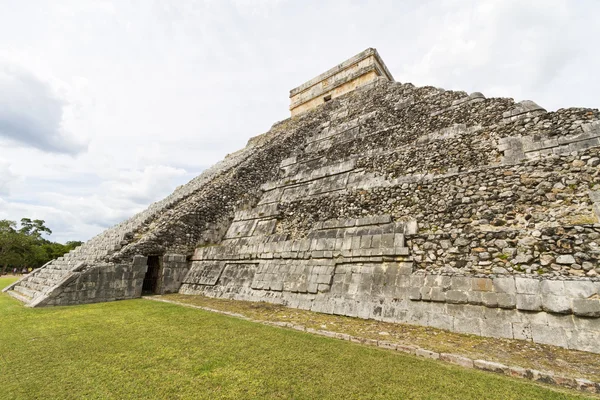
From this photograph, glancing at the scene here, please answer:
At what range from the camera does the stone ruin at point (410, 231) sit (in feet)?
16.4

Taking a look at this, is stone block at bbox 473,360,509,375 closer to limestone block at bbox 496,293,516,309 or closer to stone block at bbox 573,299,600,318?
limestone block at bbox 496,293,516,309

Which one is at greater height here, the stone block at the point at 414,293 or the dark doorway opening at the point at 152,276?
the stone block at the point at 414,293

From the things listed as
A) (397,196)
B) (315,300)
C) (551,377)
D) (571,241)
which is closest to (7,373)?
(315,300)

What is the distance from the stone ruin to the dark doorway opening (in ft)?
0.32

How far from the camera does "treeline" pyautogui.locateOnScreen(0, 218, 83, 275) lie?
32.9 meters

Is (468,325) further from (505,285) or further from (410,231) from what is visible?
(410,231)

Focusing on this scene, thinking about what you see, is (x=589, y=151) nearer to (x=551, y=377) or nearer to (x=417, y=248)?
(x=417, y=248)

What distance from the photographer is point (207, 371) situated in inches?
147

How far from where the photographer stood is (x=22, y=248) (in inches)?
1363

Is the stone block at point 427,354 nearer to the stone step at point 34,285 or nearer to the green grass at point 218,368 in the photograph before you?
the green grass at point 218,368

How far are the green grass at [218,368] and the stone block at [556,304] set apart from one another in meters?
1.84

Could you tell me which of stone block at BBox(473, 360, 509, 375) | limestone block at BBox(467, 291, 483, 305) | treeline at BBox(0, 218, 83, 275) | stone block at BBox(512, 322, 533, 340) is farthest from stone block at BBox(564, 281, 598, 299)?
treeline at BBox(0, 218, 83, 275)

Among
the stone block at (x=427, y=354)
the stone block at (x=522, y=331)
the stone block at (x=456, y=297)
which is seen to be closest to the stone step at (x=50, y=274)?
the stone block at (x=427, y=354)

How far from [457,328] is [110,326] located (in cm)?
727
